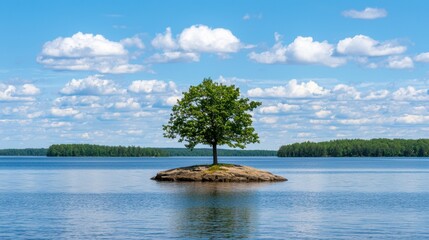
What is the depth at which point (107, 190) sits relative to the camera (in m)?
96.1

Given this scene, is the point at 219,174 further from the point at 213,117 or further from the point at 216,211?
the point at 216,211

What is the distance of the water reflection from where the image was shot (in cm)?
4947

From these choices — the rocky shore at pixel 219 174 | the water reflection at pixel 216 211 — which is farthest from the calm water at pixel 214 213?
the rocky shore at pixel 219 174

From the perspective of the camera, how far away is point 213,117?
113 meters

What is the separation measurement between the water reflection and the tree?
16.2 metres

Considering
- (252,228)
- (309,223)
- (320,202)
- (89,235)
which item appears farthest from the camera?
(320,202)

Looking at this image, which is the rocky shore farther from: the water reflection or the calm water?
the calm water

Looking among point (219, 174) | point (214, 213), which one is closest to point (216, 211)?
point (214, 213)

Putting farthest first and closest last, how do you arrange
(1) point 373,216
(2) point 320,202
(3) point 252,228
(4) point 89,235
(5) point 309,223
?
1. (2) point 320,202
2. (1) point 373,216
3. (5) point 309,223
4. (3) point 252,228
5. (4) point 89,235

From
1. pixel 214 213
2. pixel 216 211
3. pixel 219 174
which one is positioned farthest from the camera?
pixel 219 174

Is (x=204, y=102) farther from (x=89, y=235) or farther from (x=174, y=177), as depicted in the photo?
(x=89, y=235)

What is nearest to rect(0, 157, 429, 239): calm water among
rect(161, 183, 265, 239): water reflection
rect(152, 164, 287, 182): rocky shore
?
rect(161, 183, 265, 239): water reflection

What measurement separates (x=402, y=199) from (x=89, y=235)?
4253 centimetres

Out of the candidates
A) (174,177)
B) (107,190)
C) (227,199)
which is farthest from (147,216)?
(174,177)
